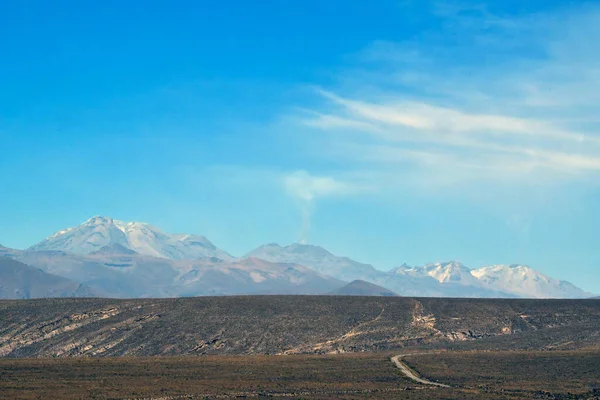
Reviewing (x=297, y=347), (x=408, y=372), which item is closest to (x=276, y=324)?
(x=297, y=347)

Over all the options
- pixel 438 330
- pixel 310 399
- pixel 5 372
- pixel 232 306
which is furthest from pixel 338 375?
pixel 232 306

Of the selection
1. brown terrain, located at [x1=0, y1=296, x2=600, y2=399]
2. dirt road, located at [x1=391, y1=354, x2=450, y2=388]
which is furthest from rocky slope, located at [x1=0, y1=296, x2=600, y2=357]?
dirt road, located at [x1=391, y1=354, x2=450, y2=388]

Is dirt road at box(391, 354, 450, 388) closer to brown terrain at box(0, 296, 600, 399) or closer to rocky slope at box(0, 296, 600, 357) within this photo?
brown terrain at box(0, 296, 600, 399)

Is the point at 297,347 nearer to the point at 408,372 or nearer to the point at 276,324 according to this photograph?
the point at 276,324

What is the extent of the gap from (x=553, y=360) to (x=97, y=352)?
69437 mm

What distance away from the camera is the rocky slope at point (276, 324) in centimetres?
12588

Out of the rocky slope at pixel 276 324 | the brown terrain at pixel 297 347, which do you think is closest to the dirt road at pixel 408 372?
the brown terrain at pixel 297 347

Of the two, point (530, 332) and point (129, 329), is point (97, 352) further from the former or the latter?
point (530, 332)

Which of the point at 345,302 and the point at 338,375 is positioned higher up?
the point at 345,302

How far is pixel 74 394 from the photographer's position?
251 ft

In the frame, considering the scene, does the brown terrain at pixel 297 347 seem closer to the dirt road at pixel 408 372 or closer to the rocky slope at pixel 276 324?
the rocky slope at pixel 276 324

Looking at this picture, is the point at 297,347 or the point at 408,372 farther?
the point at 297,347

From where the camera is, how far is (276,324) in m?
137

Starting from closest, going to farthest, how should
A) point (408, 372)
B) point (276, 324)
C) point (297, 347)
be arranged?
point (408, 372) → point (297, 347) → point (276, 324)
